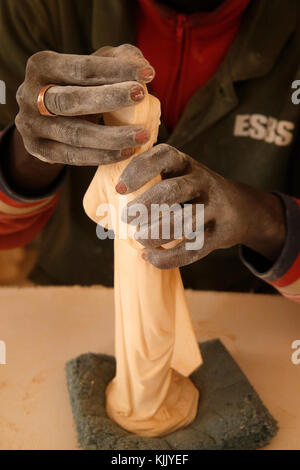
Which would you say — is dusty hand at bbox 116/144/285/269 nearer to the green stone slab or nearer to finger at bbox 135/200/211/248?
finger at bbox 135/200/211/248

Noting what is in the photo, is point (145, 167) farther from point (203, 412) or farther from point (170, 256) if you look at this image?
point (203, 412)

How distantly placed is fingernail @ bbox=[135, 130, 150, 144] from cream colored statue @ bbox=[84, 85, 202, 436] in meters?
0.04

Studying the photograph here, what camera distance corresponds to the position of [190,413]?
68 cm

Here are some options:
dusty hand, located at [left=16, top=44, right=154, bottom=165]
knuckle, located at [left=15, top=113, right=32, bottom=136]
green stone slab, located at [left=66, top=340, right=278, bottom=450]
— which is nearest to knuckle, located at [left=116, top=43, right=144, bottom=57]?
dusty hand, located at [left=16, top=44, right=154, bottom=165]

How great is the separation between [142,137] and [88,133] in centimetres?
5

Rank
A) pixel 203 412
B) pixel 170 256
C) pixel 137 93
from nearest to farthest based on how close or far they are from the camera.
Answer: pixel 137 93, pixel 170 256, pixel 203 412

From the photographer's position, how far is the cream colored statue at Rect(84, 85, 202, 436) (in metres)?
0.59

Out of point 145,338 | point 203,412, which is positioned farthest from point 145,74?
point 203,412

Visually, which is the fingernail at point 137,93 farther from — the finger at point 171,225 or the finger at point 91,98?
the finger at point 171,225

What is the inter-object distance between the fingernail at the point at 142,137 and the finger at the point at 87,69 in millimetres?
49

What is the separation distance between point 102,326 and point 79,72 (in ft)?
1.51

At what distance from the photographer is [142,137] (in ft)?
1.63

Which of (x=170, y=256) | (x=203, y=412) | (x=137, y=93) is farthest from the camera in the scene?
(x=203, y=412)

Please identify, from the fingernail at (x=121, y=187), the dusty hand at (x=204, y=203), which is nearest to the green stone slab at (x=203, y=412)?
the dusty hand at (x=204, y=203)
